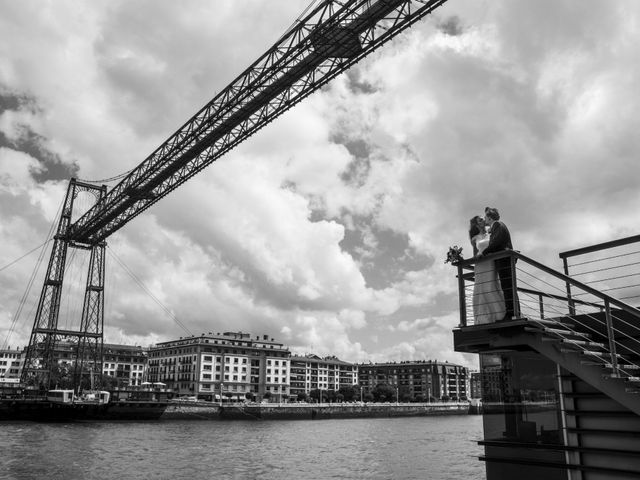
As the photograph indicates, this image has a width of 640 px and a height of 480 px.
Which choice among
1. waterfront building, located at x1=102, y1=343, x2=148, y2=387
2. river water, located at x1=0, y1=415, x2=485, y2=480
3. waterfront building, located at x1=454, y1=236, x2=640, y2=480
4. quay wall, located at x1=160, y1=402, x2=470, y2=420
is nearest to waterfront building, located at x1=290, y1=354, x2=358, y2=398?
quay wall, located at x1=160, y1=402, x2=470, y2=420

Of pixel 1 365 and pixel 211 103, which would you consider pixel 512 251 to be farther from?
pixel 1 365

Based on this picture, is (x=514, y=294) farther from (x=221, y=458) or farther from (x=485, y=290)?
(x=221, y=458)

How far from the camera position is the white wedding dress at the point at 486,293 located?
6.90 m

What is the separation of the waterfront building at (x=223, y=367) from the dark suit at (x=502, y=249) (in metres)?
108

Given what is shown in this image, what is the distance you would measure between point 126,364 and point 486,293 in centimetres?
14300

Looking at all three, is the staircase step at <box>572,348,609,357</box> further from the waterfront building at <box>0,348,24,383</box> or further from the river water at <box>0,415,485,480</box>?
the waterfront building at <box>0,348,24,383</box>

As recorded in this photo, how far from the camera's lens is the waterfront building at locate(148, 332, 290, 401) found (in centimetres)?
11612

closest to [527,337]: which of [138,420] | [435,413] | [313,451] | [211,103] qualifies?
[313,451]

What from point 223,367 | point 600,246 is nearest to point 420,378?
point 223,367

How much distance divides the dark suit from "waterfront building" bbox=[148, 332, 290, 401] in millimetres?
108088

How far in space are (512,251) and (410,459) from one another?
82.2ft

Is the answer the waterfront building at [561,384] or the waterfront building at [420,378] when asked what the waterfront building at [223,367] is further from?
the waterfront building at [561,384]

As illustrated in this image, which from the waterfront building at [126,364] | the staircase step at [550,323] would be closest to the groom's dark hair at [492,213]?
the staircase step at [550,323]

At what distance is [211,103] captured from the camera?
122 ft
